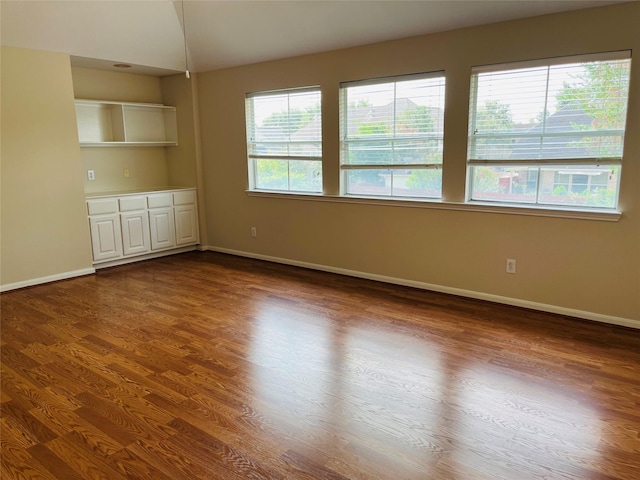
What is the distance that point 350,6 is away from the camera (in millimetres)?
4035

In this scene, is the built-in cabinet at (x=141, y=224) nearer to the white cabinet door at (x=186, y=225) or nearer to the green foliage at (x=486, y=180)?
the white cabinet door at (x=186, y=225)

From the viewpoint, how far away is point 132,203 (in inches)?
219

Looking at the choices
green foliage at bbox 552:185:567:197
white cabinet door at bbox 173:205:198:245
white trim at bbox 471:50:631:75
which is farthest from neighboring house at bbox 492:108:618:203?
white cabinet door at bbox 173:205:198:245

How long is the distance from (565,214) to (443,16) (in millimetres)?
1911

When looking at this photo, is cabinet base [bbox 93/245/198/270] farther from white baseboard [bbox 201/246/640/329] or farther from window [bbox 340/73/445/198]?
window [bbox 340/73/445/198]

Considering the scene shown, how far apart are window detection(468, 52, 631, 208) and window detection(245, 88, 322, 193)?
5.85ft

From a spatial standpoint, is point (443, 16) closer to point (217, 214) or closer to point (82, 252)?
point (217, 214)

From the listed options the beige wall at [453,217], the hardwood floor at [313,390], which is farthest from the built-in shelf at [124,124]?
the hardwood floor at [313,390]

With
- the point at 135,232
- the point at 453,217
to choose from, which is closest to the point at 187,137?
the point at 135,232

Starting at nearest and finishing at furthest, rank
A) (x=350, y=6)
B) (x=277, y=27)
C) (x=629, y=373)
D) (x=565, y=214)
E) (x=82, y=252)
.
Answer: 1. (x=629, y=373)
2. (x=565, y=214)
3. (x=350, y=6)
4. (x=277, y=27)
5. (x=82, y=252)

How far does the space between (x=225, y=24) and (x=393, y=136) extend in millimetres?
2127

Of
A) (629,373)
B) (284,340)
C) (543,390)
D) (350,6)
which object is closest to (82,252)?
(284,340)

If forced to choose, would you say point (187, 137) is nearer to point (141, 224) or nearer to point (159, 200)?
point (159, 200)

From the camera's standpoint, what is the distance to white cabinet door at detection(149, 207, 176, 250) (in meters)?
5.83
